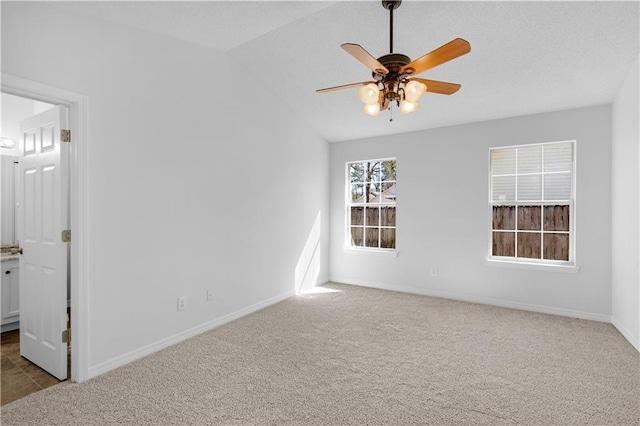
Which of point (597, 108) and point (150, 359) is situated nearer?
point (150, 359)

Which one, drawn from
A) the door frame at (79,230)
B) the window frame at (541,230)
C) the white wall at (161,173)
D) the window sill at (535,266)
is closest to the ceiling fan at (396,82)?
the white wall at (161,173)

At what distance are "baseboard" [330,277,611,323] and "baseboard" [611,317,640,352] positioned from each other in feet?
0.46

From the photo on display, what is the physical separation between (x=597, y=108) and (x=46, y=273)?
580cm

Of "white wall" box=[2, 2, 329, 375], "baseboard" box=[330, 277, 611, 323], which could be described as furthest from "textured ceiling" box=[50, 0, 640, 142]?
"baseboard" box=[330, 277, 611, 323]

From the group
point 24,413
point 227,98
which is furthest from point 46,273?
point 227,98

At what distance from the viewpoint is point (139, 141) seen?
285 cm

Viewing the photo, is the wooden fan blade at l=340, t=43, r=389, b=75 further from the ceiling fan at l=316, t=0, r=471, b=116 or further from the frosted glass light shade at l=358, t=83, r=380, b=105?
the frosted glass light shade at l=358, t=83, r=380, b=105

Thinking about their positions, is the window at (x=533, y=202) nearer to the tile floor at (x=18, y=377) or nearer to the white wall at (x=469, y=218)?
the white wall at (x=469, y=218)

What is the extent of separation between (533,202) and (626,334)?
1688mm

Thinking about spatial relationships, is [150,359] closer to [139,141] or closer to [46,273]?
[46,273]

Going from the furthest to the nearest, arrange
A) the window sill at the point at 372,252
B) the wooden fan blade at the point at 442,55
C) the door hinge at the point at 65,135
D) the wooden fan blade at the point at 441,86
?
the window sill at the point at 372,252 → the door hinge at the point at 65,135 → the wooden fan blade at the point at 441,86 → the wooden fan blade at the point at 442,55

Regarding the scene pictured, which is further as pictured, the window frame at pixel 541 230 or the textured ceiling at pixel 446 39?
the window frame at pixel 541 230

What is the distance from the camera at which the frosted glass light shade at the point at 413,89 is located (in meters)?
2.24

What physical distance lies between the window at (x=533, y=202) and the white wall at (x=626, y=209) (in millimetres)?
448
